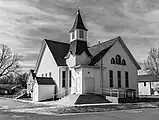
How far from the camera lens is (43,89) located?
1111 inches

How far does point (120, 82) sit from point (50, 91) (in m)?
10.3

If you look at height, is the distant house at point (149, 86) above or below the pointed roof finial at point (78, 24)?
below

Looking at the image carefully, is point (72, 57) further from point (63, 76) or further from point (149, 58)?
point (149, 58)

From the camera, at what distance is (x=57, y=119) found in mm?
12031

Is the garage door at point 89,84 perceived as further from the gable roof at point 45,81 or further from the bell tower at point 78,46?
the gable roof at point 45,81

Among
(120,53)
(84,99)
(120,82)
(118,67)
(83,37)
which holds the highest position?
(83,37)

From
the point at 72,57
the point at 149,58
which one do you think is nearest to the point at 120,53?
the point at 72,57

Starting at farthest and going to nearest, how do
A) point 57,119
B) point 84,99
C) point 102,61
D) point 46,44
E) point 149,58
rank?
point 149,58, point 46,44, point 102,61, point 84,99, point 57,119

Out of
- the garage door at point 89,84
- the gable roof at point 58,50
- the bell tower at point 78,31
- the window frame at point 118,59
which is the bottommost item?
the garage door at point 89,84

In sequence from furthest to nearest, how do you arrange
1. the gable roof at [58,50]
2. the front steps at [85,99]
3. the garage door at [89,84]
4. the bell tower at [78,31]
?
the gable roof at [58,50], the bell tower at [78,31], the garage door at [89,84], the front steps at [85,99]

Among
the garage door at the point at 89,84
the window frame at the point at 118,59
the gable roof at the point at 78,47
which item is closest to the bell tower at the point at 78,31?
the gable roof at the point at 78,47

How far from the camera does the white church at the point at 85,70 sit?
2614cm

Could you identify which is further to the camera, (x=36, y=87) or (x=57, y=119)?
(x=36, y=87)

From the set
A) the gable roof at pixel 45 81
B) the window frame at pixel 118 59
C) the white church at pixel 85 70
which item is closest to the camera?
the white church at pixel 85 70
